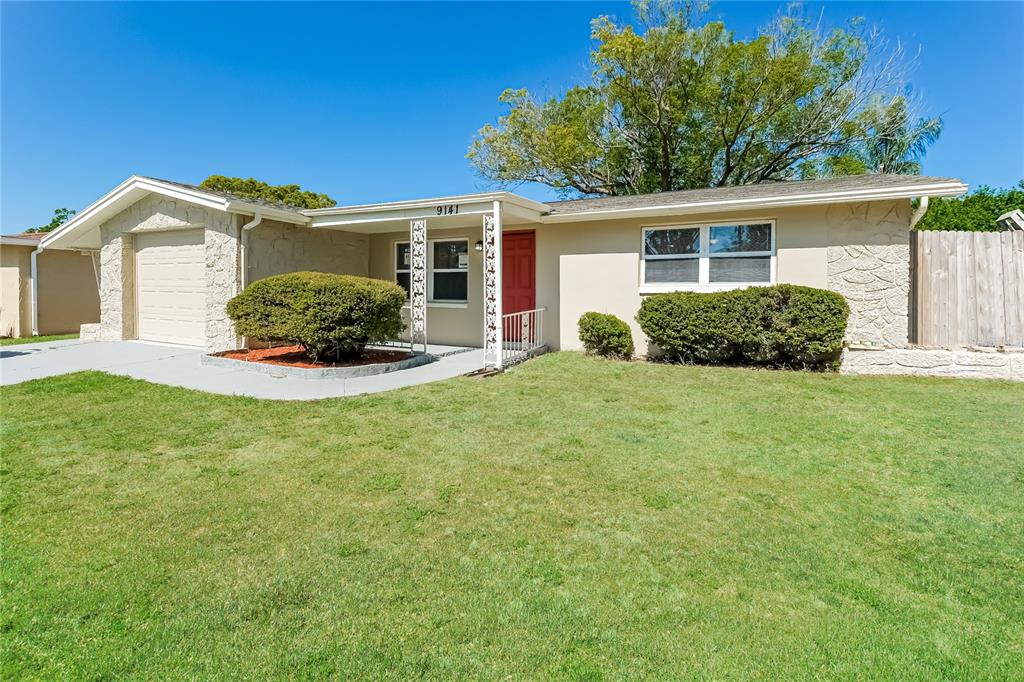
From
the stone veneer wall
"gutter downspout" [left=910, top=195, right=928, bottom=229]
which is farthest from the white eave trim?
"gutter downspout" [left=910, top=195, right=928, bottom=229]

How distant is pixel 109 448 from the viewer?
452cm

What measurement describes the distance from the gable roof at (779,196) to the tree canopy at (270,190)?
18.9 meters

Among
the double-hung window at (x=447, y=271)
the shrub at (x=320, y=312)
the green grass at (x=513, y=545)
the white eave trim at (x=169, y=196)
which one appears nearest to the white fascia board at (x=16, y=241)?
the white eave trim at (x=169, y=196)

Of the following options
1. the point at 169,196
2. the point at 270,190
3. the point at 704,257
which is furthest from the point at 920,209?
the point at 270,190

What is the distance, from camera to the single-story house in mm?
8234

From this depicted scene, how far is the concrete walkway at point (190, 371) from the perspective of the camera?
22.5ft

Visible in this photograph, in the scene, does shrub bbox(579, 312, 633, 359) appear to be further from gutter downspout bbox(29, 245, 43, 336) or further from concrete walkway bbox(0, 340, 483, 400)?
gutter downspout bbox(29, 245, 43, 336)

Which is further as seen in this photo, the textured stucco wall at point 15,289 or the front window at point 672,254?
the textured stucco wall at point 15,289

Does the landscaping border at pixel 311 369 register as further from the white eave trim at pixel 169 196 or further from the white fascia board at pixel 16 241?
the white fascia board at pixel 16 241

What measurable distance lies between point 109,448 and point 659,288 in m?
8.38

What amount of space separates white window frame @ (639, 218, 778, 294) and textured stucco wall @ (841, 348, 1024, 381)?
6.02ft

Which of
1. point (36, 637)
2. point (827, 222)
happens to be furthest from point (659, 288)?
point (36, 637)

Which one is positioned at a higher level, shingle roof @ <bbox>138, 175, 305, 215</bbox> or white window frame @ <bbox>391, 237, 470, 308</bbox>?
shingle roof @ <bbox>138, 175, 305, 215</bbox>

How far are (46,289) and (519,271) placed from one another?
→ 1430 centimetres
